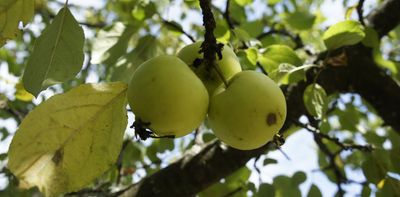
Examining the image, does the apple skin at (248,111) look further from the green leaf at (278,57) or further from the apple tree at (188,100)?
the green leaf at (278,57)

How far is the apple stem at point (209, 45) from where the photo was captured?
3.12 feet

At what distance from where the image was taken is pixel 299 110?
1817mm

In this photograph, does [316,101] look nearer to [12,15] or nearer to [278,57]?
[278,57]

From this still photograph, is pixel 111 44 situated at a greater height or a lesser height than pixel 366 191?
greater

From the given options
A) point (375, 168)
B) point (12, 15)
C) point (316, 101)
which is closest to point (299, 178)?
point (375, 168)

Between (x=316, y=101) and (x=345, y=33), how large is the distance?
9.8 inches

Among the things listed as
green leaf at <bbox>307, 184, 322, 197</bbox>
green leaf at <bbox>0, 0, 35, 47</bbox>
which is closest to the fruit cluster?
green leaf at <bbox>0, 0, 35, 47</bbox>

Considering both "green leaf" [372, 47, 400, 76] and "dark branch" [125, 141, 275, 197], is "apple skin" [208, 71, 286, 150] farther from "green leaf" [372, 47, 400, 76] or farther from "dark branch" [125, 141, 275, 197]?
"green leaf" [372, 47, 400, 76]

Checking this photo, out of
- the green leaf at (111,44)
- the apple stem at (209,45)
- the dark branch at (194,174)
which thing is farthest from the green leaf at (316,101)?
the green leaf at (111,44)

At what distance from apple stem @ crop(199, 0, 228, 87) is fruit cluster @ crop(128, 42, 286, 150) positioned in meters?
0.07

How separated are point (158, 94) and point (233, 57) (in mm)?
273

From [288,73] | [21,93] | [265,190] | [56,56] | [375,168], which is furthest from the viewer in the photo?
[21,93]

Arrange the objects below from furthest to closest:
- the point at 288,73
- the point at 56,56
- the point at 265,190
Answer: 1. the point at 265,190
2. the point at 288,73
3. the point at 56,56

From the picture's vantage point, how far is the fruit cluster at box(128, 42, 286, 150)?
855mm
